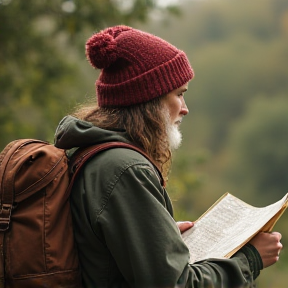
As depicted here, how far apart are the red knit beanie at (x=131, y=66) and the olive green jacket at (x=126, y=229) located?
0.74 ft

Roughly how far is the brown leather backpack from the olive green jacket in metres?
0.05

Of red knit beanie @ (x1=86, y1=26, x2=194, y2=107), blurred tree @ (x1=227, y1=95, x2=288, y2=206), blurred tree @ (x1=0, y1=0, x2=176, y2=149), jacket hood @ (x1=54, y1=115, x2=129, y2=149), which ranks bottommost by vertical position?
blurred tree @ (x1=227, y1=95, x2=288, y2=206)

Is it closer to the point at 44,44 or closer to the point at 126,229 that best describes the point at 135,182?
the point at 126,229

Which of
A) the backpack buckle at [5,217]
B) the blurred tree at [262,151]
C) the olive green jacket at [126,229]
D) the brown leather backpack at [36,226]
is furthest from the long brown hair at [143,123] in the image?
the blurred tree at [262,151]

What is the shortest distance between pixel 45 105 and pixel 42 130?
1.07 m

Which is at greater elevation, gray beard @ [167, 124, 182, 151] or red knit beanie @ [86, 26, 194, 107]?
red knit beanie @ [86, 26, 194, 107]

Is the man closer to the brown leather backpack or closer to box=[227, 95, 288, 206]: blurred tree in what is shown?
the brown leather backpack

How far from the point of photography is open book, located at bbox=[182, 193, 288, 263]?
197 cm

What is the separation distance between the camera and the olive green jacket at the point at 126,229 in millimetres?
1737

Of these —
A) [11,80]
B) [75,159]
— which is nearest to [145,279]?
[75,159]

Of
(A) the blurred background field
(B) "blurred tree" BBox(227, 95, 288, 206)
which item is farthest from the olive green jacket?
(B) "blurred tree" BBox(227, 95, 288, 206)

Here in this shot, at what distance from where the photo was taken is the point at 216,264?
6.25ft

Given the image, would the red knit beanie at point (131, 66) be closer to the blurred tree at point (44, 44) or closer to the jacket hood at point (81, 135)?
the jacket hood at point (81, 135)

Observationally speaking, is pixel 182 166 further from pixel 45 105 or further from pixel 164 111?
pixel 164 111
